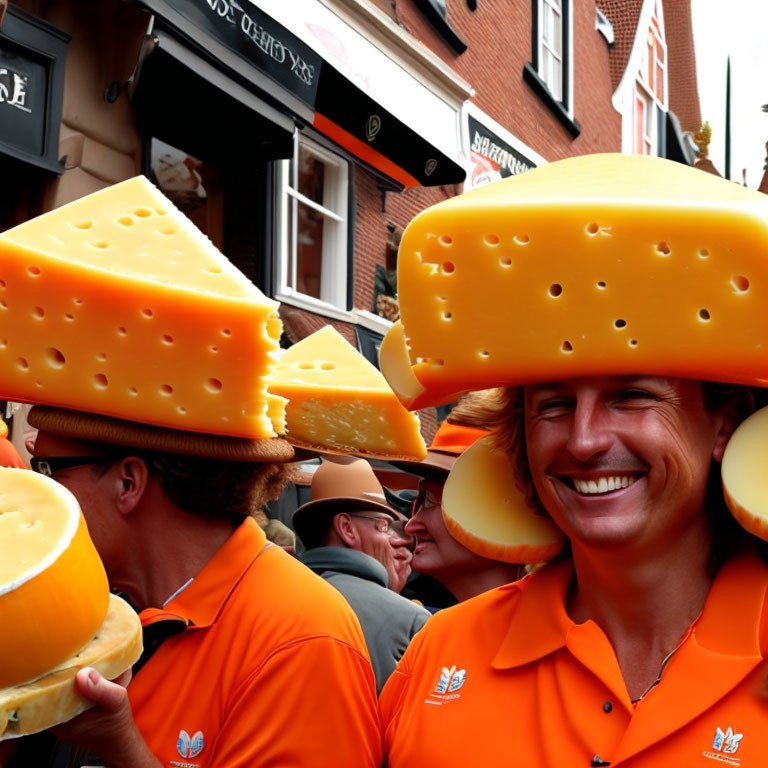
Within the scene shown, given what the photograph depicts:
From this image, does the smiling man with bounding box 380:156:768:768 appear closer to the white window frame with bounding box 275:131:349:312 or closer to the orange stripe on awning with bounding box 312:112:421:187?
the orange stripe on awning with bounding box 312:112:421:187

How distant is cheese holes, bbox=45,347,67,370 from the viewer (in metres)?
2.67

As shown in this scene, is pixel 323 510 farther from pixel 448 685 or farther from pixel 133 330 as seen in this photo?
pixel 448 685

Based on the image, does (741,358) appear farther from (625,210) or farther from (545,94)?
(545,94)

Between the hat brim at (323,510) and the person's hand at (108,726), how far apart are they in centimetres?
283

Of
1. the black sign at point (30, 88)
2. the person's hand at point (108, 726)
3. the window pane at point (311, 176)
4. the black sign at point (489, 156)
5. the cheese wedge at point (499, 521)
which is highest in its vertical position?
the black sign at point (489, 156)

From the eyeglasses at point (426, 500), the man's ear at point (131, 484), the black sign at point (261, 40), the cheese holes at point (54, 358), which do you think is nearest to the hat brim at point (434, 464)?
the eyeglasses at point (426, 500)

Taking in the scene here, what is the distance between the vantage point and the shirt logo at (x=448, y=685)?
7.35 feet

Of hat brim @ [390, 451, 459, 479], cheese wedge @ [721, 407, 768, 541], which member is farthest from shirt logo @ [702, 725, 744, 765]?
hat brim @ [390, 451, 459, 479]

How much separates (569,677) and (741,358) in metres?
0.65

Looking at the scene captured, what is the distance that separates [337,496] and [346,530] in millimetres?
149

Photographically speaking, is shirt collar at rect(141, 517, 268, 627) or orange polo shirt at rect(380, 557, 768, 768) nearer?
orange polo shirt at rect(380, 557, 768, 768)

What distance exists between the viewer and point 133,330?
2594mm

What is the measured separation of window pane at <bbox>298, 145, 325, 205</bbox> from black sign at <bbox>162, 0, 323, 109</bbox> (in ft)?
5.53

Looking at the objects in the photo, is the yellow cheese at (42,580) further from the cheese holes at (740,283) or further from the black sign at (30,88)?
the black sign at (30,88)
